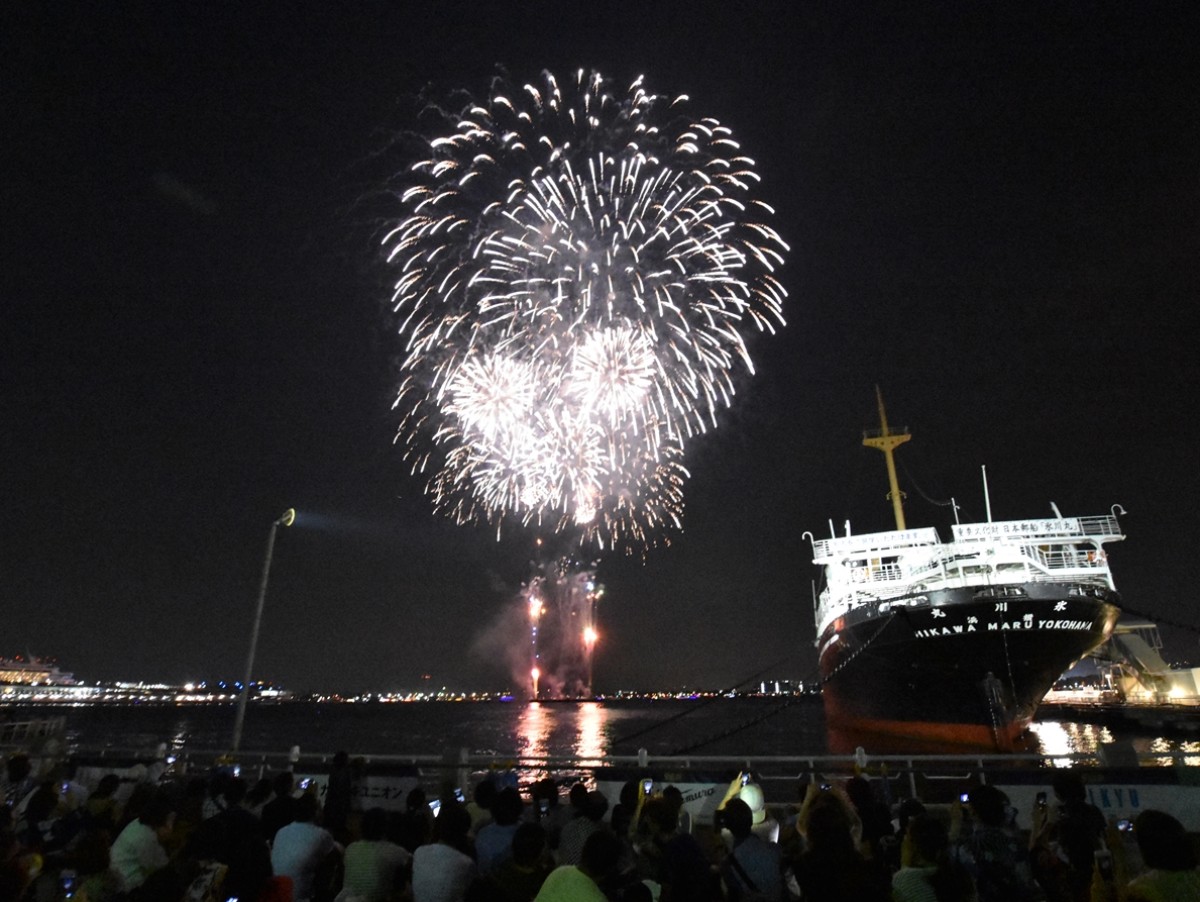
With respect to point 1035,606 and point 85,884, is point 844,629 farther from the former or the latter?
point 85,884

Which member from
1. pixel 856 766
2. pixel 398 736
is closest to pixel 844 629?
pixel 856 766

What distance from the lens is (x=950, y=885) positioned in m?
4.18

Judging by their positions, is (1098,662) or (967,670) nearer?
(967,670)

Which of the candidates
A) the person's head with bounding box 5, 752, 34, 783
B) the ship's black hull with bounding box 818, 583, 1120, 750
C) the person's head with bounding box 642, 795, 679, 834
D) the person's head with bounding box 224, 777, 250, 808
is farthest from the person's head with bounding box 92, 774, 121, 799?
the ship's black hull with bounding box 818, 583, 1120, 750

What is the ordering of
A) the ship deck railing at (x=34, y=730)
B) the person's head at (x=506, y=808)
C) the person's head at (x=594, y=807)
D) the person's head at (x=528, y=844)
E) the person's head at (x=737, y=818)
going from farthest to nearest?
the ship deck railing at (x=34, y=730), the person's head at (x=594, y=807), the person's head at (x=506, y=808), the person's head at (x=737, y=818), the person's head at (x=528, y=844)

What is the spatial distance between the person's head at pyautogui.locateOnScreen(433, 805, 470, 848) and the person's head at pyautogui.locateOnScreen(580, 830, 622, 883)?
172 centimetres

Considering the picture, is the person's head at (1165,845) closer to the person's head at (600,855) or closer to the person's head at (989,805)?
the person's head at (989,805)

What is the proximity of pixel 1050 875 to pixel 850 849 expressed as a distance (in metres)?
3.26

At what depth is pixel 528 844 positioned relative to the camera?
4750mm

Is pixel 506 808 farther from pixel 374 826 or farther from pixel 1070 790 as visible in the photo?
pixel 1070 790

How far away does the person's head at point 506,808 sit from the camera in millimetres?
5816

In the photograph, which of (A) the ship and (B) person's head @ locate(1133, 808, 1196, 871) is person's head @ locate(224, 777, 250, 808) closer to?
(B) person's head @ locate(1133, 808, 1196, 871)

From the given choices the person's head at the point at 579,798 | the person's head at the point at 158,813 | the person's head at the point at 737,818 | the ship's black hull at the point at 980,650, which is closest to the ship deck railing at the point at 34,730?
the person's head at the point at 158,813

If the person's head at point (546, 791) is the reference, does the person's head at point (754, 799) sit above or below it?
below
